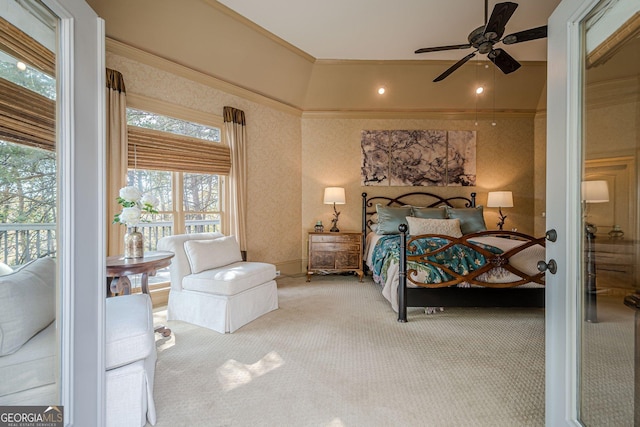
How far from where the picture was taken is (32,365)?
101 cm

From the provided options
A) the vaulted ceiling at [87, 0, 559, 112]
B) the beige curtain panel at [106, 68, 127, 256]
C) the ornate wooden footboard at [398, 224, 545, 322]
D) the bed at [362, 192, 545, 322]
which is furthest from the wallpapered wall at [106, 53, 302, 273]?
the ornate wooden footboard at [398, 224, 545, 322]

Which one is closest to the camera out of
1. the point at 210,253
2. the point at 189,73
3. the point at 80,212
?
the point at 80,212

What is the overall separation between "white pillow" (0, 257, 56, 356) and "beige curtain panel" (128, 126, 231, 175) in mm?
2598

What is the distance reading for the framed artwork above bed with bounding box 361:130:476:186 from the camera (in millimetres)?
5398

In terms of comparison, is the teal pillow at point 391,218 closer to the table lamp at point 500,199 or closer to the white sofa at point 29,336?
the table lamp at point 500,199

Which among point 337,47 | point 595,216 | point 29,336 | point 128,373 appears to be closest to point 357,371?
point 128,373

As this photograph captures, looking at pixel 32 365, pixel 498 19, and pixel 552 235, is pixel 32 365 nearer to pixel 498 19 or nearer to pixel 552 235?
pixel 552 235

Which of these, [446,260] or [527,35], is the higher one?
[527,35]

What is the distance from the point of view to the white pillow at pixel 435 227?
4074mm

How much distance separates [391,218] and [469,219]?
1.21 meters

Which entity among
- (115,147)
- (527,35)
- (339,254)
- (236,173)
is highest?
(527,35)

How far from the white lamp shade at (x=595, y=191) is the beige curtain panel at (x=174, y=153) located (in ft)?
12.3

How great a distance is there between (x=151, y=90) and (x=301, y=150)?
2.55m

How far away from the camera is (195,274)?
118 inches
